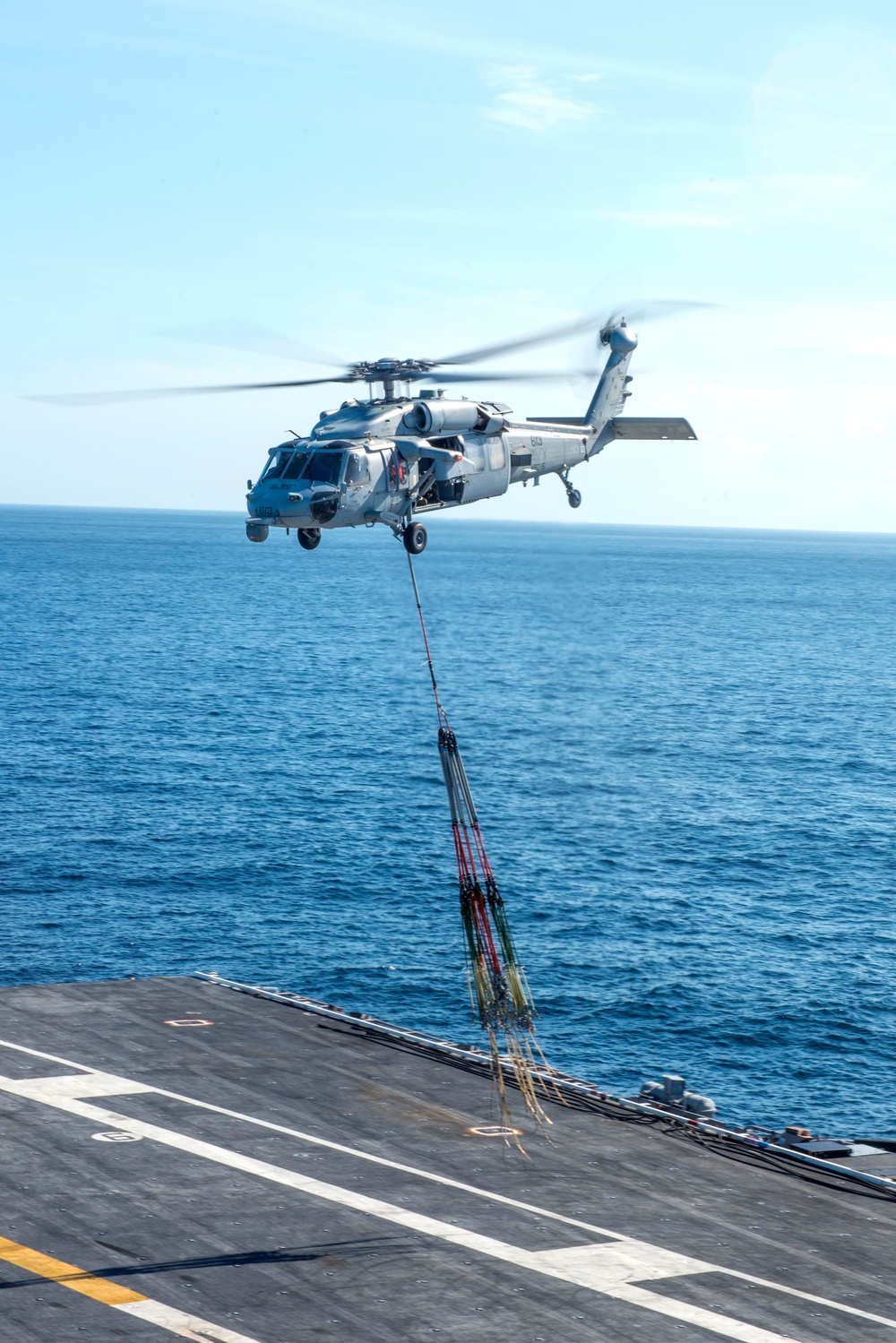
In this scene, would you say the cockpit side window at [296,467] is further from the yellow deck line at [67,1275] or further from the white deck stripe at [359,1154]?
the yellow deck line at [67,1275]

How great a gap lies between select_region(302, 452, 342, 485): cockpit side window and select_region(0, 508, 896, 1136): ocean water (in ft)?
92.5

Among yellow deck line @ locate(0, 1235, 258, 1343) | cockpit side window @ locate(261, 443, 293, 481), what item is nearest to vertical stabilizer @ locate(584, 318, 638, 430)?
cockpit side window @ locate(261, 443, 293, 481)

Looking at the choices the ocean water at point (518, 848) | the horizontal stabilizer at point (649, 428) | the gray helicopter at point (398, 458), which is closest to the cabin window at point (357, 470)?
the gray helicopter at point (398, 458)

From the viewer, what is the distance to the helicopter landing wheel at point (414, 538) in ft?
83.9

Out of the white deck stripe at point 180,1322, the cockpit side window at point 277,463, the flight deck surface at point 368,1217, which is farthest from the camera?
the cockpit side window at point 277,463

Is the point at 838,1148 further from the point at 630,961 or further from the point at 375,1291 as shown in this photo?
the point at 630,961

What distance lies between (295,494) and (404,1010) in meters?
30.7

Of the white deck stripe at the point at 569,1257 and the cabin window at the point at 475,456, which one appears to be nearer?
the white deck stripe at the point at 569,1257

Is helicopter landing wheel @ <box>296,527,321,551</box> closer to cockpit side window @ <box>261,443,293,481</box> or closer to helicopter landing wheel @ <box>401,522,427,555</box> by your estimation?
cockpit side window @ <box>261,443,293,481</box>

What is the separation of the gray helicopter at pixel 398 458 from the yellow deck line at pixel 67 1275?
494 inches

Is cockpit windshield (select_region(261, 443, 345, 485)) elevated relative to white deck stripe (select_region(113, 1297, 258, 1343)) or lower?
elevated

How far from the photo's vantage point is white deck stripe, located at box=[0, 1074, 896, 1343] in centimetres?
2264

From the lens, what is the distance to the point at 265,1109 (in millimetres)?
31406

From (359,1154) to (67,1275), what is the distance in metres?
7.86
